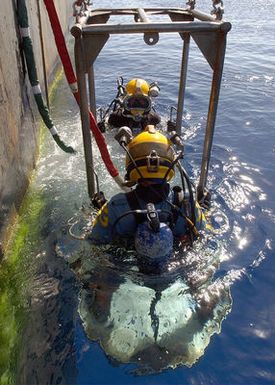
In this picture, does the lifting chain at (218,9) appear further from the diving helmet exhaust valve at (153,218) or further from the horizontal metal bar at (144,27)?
the diving helmet exhaust valve at (153,218)

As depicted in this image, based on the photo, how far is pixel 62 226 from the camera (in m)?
4.79

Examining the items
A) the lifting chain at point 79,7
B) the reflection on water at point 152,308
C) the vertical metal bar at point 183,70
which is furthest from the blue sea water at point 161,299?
the lifting chain at point 79,7

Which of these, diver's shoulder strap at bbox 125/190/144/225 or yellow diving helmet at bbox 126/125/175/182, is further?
diver's shoulder strap at bbox 125/190/144/225

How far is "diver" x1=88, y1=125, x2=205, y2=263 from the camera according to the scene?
9.11 feet

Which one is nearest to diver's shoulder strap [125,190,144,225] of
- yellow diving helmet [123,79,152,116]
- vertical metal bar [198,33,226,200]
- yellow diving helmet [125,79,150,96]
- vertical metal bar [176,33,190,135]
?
vertical metal bar [198,33,226,200]

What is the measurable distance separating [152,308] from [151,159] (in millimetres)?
1340

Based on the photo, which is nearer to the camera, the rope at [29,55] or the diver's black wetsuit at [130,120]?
the rope at [29,55]

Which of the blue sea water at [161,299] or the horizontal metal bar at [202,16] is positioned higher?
the horizontal metal bar at [202,16]

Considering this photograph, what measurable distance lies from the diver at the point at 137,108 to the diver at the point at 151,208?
2.56 meters

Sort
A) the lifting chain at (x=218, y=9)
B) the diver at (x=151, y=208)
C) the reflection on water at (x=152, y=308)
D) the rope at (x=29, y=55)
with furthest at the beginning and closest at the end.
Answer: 1. the rope at (x=29, y=55)
2. the lifting chain at (x=218, y=9)
3. the reflection on water at (x=152, y=308)
4. the diver at (x=151, y=208)

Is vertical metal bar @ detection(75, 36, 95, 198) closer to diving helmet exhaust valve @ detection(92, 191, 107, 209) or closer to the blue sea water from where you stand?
diving helmet exhaust valve @ detection(92, 191, 107, 209)

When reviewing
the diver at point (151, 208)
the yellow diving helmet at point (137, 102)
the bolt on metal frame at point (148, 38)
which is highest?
the bolt on metal frame at point (148, 38)

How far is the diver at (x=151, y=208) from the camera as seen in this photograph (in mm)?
2775

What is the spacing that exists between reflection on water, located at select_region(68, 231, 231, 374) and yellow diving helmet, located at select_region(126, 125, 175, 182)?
85 cm
